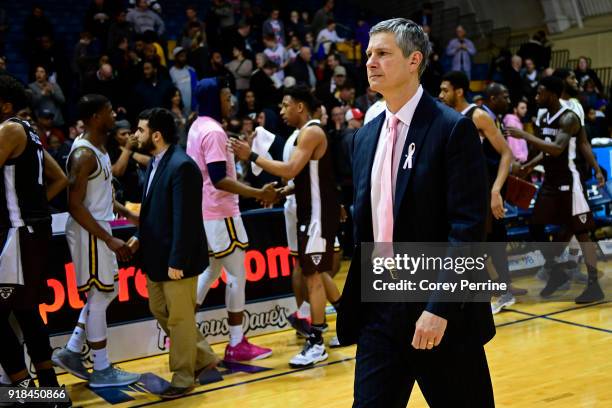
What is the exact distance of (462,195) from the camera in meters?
2.70

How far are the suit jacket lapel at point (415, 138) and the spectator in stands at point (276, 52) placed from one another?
452 inches

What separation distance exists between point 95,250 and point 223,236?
0.98 metres

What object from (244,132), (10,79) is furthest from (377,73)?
(244,132)

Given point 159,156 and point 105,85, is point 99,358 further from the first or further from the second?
point 105,85

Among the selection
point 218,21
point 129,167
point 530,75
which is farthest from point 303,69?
point 129,167

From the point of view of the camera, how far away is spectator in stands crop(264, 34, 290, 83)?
1440 centimetres

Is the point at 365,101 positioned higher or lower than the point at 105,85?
lower

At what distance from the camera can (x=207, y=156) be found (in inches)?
229

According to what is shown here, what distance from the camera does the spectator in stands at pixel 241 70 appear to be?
1338cm

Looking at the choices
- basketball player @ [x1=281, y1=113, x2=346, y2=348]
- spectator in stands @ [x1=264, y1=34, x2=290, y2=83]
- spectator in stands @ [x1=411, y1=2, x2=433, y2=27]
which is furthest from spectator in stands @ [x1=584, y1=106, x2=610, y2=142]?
basketball player @ [x1=281, y1=113, x2=346, y2=348]

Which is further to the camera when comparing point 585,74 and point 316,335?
point 585,74

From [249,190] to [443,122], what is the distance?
317 centimetres

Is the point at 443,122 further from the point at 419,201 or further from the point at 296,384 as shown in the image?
the point at 296,384

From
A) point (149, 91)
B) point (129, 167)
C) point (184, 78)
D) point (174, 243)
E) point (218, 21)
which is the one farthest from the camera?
point (218, 21)
